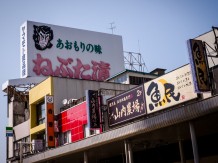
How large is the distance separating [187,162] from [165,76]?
5.64 metres

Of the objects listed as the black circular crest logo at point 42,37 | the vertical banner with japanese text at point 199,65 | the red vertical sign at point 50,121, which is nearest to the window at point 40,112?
the red vertical sign at point 50,121

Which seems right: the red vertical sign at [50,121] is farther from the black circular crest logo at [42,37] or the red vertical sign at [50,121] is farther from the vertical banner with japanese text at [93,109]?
the black circular crest logo at [42,37]

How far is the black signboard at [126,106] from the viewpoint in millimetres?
21312

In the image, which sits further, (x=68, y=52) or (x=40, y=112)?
(x=68, y=52)

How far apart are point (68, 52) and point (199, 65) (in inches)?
1112

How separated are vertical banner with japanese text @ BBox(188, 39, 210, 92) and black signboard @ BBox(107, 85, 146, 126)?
16.8ft

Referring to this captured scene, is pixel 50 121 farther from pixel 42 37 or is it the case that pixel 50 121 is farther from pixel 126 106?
pixel 42 37

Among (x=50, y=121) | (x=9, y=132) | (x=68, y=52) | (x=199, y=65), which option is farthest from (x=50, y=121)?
(x=199, y=65)

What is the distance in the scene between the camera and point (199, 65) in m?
16.7

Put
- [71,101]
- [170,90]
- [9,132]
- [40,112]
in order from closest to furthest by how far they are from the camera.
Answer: [170,90] → [71,101] → [40,112] → [9,132]

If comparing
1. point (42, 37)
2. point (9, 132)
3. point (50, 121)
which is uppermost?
point (42, 37)

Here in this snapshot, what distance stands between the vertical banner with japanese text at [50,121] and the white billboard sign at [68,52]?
10.2 meters

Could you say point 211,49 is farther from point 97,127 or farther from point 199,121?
point 97,127

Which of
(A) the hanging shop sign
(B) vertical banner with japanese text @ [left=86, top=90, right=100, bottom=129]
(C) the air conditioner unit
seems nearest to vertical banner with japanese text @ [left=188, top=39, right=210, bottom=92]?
(B) vertical banner with japanese text @ [left=86, top=90, right=100, bottom=129]
